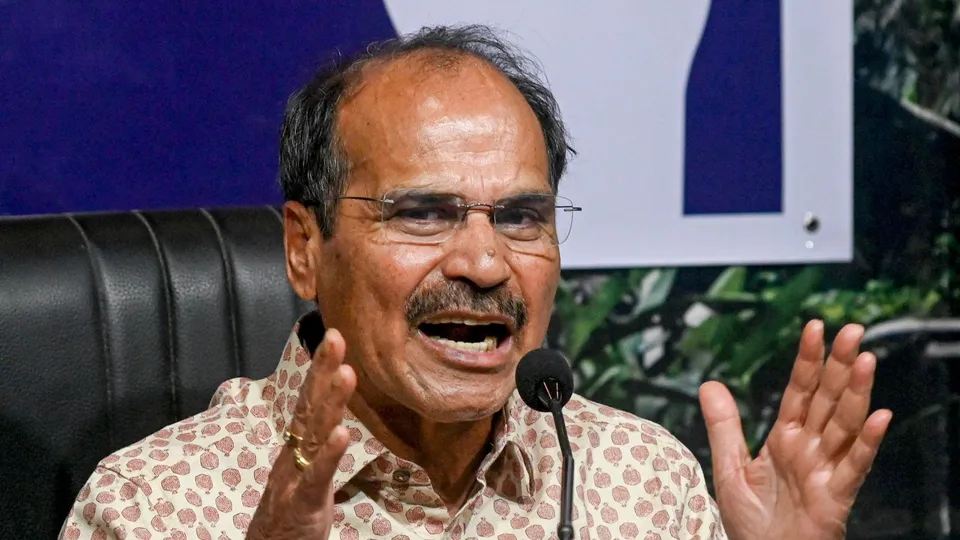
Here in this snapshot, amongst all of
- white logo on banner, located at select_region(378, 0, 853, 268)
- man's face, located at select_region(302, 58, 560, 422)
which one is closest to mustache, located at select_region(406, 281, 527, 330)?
man's face, located at select_region(302, 58, 560, 422)

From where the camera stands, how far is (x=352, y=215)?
1.63 meters

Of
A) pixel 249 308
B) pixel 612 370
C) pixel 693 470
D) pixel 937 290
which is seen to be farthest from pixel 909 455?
pixel 249 308

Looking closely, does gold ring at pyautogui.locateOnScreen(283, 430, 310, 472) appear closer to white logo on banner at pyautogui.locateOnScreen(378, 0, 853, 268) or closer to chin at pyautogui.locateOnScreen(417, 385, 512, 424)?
chin at pyautogui.locateOnScreen(417, 385, 512, 424)

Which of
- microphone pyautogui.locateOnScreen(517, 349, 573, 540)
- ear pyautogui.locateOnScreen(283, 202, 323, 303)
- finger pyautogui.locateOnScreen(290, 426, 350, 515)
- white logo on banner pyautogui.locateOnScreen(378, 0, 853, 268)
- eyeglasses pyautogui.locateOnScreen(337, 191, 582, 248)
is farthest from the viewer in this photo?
white logo on banner pyautogui.locateOnScreen(378, 0, 853, 268)

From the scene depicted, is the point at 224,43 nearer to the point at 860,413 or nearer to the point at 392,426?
the point at 392,426

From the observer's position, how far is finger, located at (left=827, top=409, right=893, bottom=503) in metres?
1.48

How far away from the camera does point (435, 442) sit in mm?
1655

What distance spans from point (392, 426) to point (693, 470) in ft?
1.46

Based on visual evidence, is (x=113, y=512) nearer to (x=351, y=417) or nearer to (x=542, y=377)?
(x=351, y=417)

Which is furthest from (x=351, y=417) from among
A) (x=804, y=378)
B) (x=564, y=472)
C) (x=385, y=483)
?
(x=804, y=378)

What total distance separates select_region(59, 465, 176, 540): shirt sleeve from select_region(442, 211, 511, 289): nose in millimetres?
452

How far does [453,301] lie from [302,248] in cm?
28

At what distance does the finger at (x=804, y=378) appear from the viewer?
59.4 inches

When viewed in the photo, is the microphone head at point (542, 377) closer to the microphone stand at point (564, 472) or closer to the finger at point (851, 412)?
the microphone stand at point (564, 472)
